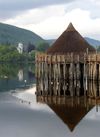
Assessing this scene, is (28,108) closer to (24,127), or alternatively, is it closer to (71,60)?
(24,127)

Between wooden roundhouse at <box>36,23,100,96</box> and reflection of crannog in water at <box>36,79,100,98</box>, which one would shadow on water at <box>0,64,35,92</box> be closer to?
wooden roundhouse at <box>36,23,100,96</box>

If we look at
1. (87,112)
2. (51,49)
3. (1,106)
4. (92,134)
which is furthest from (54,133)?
(51,49)

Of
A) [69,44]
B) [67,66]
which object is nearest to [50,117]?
[67,66]

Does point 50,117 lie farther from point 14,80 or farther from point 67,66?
point 14,80

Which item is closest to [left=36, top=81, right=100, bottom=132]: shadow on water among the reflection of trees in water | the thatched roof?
the thatched roof

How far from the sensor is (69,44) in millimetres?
71062

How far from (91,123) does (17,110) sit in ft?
35.3

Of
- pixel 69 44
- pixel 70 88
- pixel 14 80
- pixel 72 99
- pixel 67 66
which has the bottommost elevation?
pixel 14 80

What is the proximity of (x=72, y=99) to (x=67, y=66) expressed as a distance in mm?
13446

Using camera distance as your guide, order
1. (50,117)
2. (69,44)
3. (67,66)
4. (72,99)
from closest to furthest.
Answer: (50,117) < (72,99) < (67,66) < (69,44)

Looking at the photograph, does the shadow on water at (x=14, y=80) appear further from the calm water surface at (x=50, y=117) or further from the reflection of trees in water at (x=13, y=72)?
the calm water surface at (x=50, y=117)

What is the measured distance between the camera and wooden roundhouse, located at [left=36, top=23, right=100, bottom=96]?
206 feet

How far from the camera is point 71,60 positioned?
63750 millimetres

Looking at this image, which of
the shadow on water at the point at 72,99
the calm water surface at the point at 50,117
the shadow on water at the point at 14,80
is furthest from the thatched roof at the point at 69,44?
the calm water surface at the point at 50,117
